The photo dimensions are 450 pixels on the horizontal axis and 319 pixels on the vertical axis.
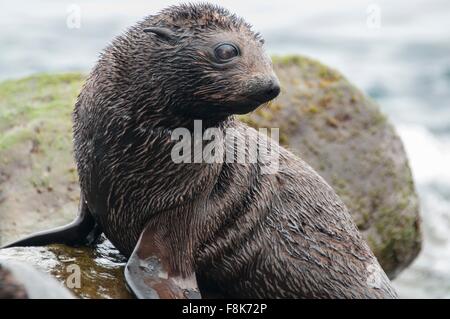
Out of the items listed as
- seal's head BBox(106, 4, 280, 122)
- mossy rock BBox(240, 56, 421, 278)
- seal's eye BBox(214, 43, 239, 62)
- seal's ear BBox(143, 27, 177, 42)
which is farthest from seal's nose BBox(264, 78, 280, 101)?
mossy rock BBox(240, 56, 421, 278)

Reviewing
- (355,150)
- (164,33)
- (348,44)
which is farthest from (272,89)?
(348,44)

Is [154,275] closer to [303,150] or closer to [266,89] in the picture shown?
[266,89]

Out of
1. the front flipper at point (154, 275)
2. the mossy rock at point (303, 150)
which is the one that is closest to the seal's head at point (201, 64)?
the front flipper at point (154, 275)

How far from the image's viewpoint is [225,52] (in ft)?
22.4

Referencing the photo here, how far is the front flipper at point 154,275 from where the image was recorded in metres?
6.89

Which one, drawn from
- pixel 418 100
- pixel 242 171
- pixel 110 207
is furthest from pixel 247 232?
pixel 418 100

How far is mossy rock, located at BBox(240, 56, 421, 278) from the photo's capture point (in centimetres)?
1326

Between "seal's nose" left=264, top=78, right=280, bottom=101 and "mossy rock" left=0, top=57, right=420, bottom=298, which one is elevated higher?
"seal's nose" left=264, top=78, right=280, bottom=101

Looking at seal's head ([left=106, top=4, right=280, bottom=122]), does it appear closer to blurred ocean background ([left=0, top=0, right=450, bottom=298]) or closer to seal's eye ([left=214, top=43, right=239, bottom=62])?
seal's eye ([left=214, top=43, right=239, bottom=62])

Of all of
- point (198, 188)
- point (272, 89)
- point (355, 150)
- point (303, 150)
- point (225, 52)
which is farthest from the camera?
point (355, 150)

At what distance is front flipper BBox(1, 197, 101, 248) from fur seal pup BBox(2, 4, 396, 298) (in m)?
0.01

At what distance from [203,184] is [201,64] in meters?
1.01

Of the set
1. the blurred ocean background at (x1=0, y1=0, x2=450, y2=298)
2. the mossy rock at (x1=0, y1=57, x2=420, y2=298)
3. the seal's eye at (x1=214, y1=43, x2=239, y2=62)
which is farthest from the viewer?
the blurred ocean background at (x1=0, y1=0, x2=450, y2=298)
